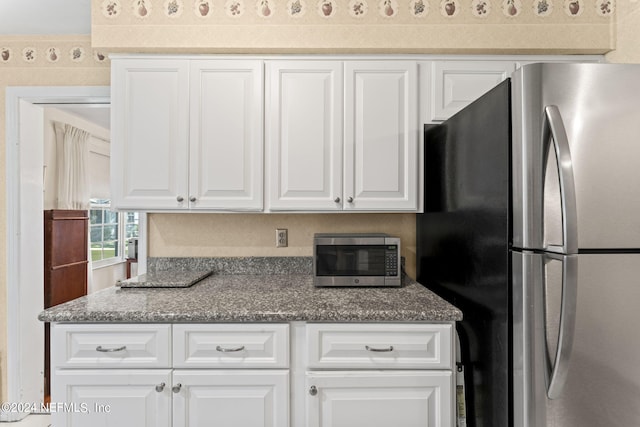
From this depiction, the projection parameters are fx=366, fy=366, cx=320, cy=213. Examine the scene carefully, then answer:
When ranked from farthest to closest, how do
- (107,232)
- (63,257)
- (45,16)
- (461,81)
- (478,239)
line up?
(107,232)
(63,257)
(45,16)
(461,81)
(478,239)

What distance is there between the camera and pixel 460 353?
1627 millimetres

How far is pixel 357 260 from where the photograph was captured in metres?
1.84

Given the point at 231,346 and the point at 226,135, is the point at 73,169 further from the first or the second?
the point at 231,346

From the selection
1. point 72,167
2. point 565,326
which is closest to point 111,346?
point 565,326

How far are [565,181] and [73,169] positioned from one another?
4.29m

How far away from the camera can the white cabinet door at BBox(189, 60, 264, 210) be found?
75.5 inches

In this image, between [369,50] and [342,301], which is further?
[369,50]

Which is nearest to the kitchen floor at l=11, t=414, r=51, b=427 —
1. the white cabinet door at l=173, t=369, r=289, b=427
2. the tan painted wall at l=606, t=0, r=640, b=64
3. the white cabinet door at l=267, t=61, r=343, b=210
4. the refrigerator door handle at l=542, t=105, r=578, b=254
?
the white cabinet door at l=173, t=369, r=289, b=427

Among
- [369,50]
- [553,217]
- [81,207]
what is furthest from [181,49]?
[81,207]

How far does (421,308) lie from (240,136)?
1.22 meters

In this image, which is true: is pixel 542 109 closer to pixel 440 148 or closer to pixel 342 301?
pixel 440 148

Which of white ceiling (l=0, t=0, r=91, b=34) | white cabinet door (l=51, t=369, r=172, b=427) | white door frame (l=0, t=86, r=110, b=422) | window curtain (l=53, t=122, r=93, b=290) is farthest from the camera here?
window curtain (l=53, t=122, r=93, b=290)

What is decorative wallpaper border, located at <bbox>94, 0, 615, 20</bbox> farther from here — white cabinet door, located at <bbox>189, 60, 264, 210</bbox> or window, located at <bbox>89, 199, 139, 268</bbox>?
window, located at <bbox>89, 199, 139, 268</bbox>

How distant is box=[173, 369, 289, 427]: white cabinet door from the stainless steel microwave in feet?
1.90
